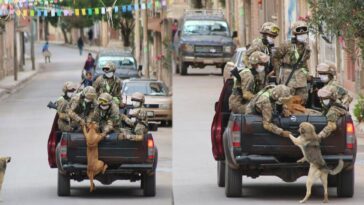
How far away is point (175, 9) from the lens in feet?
227

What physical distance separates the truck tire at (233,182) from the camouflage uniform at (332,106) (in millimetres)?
1326

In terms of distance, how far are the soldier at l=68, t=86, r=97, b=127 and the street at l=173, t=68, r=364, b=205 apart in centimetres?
160

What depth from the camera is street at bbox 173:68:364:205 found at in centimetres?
1764

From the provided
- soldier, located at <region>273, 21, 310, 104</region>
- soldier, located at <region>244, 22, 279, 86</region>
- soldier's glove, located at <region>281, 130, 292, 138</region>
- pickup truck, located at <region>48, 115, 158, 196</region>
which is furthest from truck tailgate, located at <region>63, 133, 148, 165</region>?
soldier's glove, located at <region>281, 130, 292, 138</region>

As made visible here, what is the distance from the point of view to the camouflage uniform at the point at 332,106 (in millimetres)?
16672

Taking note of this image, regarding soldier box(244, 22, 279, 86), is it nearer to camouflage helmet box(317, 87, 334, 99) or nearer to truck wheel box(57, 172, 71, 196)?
camouflage helmet box(317, 87, 334, 99)

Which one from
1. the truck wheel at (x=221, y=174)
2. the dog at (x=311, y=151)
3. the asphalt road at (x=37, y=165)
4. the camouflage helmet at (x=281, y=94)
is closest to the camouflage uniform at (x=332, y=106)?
the dog at (x=311, y=151)

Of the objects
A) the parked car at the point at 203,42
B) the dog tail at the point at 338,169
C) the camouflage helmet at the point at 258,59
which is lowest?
the parked car at the point at 203,42

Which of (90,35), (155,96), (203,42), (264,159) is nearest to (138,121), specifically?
(264,159)

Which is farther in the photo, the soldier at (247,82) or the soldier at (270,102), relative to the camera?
the soldier at (247,82)

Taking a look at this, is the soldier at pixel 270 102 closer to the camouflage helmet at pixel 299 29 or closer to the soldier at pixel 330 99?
the soldier at pixel 330 99

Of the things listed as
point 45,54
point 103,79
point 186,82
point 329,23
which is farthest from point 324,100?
point 45,54

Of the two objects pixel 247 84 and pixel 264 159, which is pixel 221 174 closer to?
pixel 247 84

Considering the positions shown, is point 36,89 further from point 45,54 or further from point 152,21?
point 45,54
